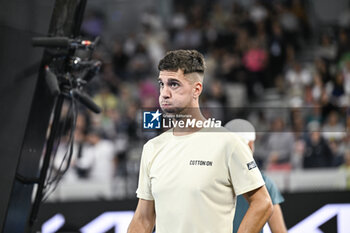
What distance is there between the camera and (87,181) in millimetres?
7305

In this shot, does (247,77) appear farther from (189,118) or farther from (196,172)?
(196,172)

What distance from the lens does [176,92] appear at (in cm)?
285

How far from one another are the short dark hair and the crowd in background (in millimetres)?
3416

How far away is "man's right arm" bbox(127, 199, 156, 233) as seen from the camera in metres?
3.02

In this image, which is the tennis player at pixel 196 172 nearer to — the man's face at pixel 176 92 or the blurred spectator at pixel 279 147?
the man's face at pixel 176 92

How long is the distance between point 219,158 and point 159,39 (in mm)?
9997

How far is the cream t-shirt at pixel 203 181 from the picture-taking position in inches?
109

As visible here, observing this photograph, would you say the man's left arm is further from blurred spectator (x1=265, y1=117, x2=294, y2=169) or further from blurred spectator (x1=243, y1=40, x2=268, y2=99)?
blurred spectator (x1=243, y1=40, x2=268, y2=99)

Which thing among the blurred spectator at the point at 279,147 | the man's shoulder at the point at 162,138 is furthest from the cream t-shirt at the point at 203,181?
the blurred spectator at the point at 279,147

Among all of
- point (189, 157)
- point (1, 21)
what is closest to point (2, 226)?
point (1, 21)

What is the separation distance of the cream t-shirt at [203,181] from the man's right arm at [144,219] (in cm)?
12

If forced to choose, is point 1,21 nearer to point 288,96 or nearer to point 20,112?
point 20,112

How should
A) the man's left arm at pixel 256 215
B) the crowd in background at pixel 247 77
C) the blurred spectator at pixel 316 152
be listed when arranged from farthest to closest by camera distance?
the crowd in background at pixel 247 77, the blurred spectator at pixel 316 152, the man's left arm at pixel 256 215

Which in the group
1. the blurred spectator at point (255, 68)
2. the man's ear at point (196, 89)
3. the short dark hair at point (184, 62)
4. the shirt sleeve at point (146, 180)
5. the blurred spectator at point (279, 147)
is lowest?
the shirt sleeve at point (146, 180)
